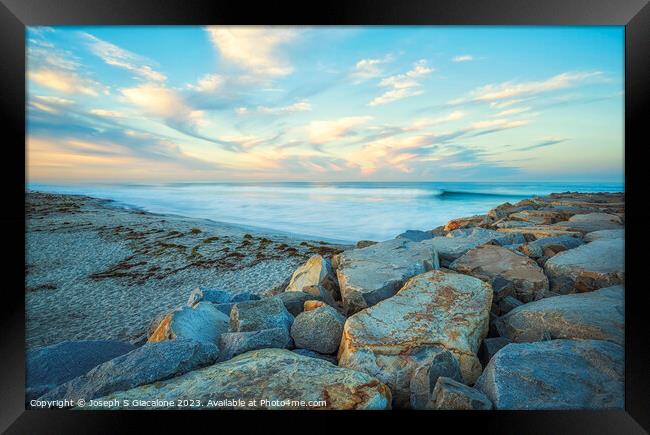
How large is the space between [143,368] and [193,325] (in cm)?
46

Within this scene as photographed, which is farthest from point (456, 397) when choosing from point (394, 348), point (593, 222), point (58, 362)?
point (593, 222)

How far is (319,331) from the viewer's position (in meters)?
2.09

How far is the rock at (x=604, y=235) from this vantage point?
2.19 metres

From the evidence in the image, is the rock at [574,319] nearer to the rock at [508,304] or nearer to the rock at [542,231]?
the rock at [508,304]

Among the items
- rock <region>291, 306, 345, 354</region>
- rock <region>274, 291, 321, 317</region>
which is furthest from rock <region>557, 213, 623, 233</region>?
rock <region>274, 291, 321, 317</region>

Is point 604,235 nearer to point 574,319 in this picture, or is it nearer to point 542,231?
point 542,231

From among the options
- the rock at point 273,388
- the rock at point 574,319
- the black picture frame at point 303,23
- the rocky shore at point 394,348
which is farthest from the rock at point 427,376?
the black picture frame at point 303,23

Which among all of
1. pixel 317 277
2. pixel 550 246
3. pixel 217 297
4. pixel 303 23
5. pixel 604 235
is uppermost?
pixel 303 23

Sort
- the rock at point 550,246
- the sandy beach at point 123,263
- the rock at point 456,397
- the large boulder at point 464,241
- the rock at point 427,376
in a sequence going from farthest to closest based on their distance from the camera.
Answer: the large boulder at point 464,241 → the rock at point 550,246 → the sandy beach at point 123,263 → the rock at point 427,376 → the rock at point 456,397

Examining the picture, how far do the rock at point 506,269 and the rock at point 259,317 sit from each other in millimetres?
1624

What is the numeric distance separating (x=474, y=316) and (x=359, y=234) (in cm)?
394

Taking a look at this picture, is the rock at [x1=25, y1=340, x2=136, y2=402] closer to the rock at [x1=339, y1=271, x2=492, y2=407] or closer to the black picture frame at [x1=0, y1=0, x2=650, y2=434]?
the black picture frame at [x1=0, y1=0, x2=650, y2=434]

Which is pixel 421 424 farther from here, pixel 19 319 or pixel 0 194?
pixel 0 194

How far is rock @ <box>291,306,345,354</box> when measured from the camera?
2068mm
